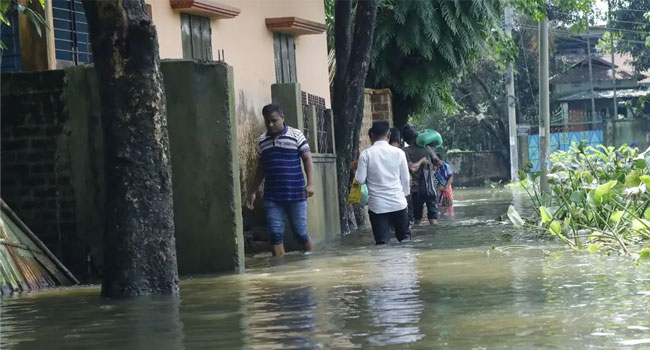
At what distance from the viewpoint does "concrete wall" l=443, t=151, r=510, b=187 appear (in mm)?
48000

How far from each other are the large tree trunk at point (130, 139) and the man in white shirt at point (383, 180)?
16.6ft

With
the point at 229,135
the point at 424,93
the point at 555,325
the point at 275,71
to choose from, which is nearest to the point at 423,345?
the point at 555,325

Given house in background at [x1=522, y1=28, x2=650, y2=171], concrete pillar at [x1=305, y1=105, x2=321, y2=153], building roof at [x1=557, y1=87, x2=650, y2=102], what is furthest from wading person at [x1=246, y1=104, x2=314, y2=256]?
building roof at [x1=557, y1=87, x2=650, y2=102]

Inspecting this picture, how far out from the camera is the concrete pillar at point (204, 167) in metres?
10.4

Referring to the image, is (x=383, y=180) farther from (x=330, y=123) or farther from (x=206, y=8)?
(x=330, y=123)

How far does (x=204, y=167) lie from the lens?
10500mm

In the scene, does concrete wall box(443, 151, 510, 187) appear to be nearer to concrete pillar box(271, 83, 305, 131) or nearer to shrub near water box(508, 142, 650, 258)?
shrub near water box(508, 142, 650, 258)

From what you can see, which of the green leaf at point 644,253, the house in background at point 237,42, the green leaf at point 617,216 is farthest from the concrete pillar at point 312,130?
the green leaf at point 644,253

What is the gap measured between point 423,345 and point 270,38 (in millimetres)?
11881

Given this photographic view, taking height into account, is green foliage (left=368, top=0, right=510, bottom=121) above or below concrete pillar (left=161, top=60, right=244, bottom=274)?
above

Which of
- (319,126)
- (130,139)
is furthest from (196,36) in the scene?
(130,139)

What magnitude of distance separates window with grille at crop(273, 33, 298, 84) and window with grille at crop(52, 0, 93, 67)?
5155 mm

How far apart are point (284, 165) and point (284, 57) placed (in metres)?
5.68

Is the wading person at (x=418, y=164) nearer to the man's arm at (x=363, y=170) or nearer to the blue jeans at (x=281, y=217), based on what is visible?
the man's arm at (x=363, y=170)
